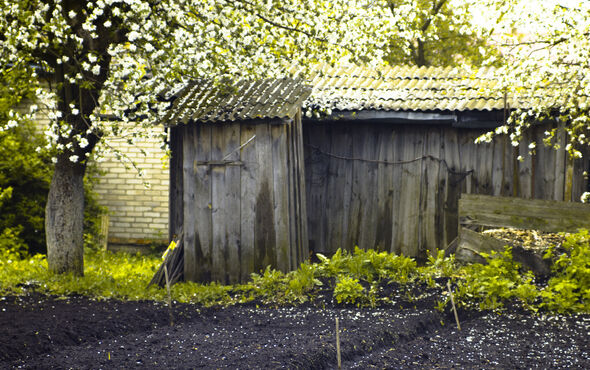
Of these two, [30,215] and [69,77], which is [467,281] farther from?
[30,215]

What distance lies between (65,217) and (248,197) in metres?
2.57

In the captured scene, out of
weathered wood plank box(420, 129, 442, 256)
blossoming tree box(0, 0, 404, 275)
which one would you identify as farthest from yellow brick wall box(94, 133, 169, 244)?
weathered wood plank box(420, 129, 442, 256)

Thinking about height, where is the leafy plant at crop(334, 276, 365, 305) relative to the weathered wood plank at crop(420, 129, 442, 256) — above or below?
below

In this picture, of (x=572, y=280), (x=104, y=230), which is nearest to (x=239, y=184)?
(x=572, y=280)

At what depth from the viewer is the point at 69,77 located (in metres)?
8.35

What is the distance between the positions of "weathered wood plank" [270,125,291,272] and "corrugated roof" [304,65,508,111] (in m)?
1.46

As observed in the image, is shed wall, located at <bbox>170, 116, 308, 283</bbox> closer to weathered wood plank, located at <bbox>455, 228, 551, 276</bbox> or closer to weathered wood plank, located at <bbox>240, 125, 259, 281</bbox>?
weathered wood plank, located at <bbox>240, 125, 259, 281</bbox>

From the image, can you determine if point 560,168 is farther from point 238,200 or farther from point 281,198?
point 238,200

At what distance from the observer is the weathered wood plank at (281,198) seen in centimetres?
872

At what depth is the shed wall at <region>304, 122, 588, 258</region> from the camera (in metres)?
9.87

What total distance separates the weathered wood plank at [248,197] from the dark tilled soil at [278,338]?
1279mm

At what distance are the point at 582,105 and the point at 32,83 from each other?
6.96 metres

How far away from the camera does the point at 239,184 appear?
29.1 feet

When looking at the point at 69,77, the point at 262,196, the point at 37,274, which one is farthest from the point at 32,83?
the point at 262,196
